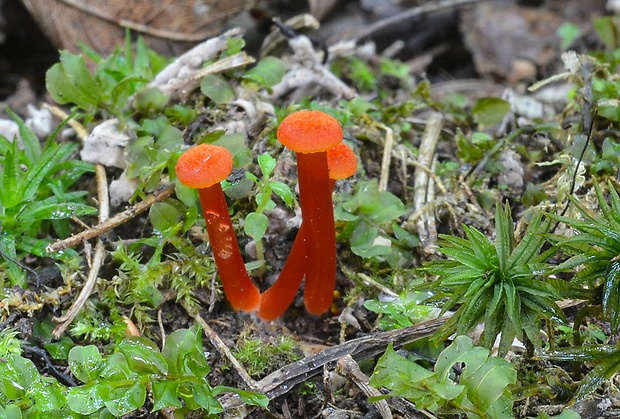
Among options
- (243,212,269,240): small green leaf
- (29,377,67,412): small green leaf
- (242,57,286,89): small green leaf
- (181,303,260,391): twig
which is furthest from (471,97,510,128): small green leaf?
(29,377,67,412): small green leaf

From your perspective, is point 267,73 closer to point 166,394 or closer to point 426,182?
point 426,182

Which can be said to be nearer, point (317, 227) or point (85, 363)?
point (85, 363)

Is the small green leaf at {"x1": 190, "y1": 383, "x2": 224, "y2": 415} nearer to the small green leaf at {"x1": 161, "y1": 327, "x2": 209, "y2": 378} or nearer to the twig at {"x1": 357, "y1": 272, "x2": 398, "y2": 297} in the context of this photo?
the small green leaf at {"x1": 161, "y1": 327, "x2": 209, "y2": 378}

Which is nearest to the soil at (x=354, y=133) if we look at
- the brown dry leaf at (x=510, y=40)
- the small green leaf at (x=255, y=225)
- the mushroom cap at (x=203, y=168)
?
the brown dry leaf at (x=510, y=40)

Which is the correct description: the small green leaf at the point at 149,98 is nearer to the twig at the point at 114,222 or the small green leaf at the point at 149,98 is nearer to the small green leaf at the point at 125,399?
the twig at the point at 114,222

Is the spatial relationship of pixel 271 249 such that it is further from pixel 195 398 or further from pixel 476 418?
pixel 476 418

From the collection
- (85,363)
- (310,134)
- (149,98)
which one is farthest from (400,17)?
(85,363)
